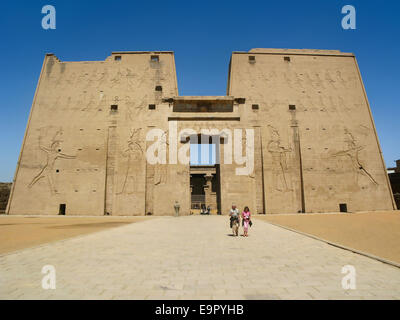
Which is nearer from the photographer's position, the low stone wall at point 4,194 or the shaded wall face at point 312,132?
the shaded wall face at point 312,132

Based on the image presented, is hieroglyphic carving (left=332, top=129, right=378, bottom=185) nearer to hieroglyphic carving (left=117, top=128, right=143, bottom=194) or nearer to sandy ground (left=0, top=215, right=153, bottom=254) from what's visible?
hieroglyphic carving (left=117, top=128, right=143, bottom=194)

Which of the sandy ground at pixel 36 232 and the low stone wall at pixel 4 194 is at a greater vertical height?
the low stone wall at pixel 4 194

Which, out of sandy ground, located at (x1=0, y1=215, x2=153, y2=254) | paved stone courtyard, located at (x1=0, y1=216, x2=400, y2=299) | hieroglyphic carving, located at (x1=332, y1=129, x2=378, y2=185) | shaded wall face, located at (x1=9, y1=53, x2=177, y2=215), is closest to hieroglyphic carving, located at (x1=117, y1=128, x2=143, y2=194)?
shaded wall face, located at (x1=9, y1=53, x2=177, y2=215)

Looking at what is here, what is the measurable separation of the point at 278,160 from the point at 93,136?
16.8m

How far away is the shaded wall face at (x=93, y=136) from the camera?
770 inches

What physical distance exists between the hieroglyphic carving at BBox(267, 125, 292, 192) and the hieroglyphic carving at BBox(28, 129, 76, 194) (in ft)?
58.2

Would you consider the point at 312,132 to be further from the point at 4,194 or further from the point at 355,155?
the point at 4,194

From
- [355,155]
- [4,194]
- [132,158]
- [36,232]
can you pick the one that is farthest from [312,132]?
[4,194]

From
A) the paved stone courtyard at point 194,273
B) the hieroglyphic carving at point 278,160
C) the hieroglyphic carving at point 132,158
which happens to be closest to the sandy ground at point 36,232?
the paved stone courtyard at point 194,273

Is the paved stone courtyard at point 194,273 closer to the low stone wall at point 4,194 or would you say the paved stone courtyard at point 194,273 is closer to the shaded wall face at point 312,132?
the shaded wall face at point 312,132

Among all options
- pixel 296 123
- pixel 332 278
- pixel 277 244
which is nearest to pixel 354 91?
pixel 296 123

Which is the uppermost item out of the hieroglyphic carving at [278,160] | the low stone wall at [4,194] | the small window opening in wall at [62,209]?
the hieroglyphic carving at [278,160]

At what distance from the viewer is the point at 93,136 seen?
67.9 ft
